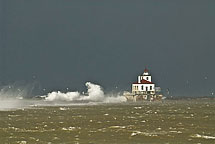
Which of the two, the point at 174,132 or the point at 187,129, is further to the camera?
the point at 187,129

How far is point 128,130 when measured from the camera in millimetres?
61406

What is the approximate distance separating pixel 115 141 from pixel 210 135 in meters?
10.5

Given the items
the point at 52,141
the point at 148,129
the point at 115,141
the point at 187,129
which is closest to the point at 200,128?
the point at 187,129

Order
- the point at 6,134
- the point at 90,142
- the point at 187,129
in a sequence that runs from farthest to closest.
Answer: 1. the point at 187,129
2. the point at 6,134
3. the point at 90,142

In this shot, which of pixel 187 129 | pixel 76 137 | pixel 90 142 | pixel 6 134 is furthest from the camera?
pixel 187 129

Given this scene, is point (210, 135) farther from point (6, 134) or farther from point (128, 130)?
point (6, 134)

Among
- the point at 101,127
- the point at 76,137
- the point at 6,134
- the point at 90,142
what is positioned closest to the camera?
the point at 90,142

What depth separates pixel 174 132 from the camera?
5838cm

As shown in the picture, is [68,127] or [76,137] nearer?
[76,137]

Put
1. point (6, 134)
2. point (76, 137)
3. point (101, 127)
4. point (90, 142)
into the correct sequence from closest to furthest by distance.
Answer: point (90, 142) < point (76, 137) < point (6, 134) < point (101, 127)

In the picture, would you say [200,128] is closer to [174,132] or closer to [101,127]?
[174,132]

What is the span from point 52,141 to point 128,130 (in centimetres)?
1277

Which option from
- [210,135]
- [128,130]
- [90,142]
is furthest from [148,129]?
[90,142]

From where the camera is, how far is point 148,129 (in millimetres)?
62719
